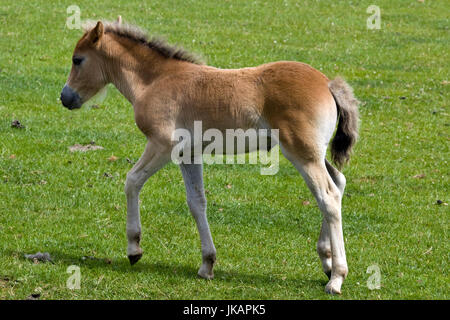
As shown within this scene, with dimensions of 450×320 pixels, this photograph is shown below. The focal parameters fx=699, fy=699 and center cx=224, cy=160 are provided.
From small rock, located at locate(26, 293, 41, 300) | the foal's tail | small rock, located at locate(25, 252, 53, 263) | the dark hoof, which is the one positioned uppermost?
the foal's tail

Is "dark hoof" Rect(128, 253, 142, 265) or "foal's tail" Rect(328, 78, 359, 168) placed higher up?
"foal's tail" Rect(328, 78, 359, 168)

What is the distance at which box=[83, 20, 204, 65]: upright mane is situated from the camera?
24.9 feet

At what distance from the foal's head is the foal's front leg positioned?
1.39 meters

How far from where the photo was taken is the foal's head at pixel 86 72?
7633mm

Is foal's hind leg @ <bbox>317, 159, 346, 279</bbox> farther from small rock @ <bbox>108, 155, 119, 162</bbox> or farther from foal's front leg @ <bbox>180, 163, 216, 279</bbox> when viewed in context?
small rock @ <bbox>108, 155, 119, 162</bbox>

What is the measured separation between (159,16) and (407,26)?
802cm

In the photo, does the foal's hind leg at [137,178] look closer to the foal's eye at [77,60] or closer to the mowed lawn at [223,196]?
the mowed lawn at [223,196]

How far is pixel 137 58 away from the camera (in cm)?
759

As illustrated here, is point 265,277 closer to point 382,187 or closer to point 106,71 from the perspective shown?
point 106,71

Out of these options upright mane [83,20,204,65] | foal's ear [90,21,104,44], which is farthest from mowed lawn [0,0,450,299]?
foal's ear [90,21,104,44]

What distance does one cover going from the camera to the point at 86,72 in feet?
25.2

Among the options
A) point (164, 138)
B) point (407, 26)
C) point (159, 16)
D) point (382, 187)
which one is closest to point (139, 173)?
point (164, 138)

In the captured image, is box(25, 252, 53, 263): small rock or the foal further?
box(25, 252, 53, 263): small rock

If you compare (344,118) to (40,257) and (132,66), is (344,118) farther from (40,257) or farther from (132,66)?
(40,257)
